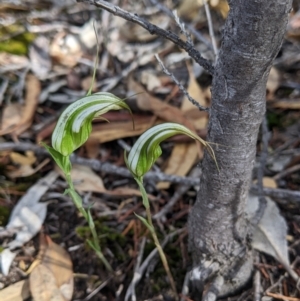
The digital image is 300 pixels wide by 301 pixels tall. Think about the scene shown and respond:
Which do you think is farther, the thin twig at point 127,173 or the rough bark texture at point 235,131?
the thin twig at point 127,173

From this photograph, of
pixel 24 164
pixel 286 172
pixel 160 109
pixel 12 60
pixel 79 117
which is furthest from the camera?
pixel 12 60

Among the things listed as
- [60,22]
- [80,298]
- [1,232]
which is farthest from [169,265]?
[60,22]

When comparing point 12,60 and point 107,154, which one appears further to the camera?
point 12,60

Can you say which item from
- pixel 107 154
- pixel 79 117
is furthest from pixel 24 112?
pixel 79 117

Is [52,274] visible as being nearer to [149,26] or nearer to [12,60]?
[149,26]

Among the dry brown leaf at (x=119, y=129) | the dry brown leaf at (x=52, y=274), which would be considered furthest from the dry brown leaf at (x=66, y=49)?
the dry brown leaf at (x=52, y=274)

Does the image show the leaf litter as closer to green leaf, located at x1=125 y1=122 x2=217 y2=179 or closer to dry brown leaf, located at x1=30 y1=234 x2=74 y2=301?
dry brown leaf, located at x1=30 y1=234 x2=74 y2=301

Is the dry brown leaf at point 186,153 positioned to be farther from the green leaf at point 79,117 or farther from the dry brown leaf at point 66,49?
the green leaf at point 79,117
